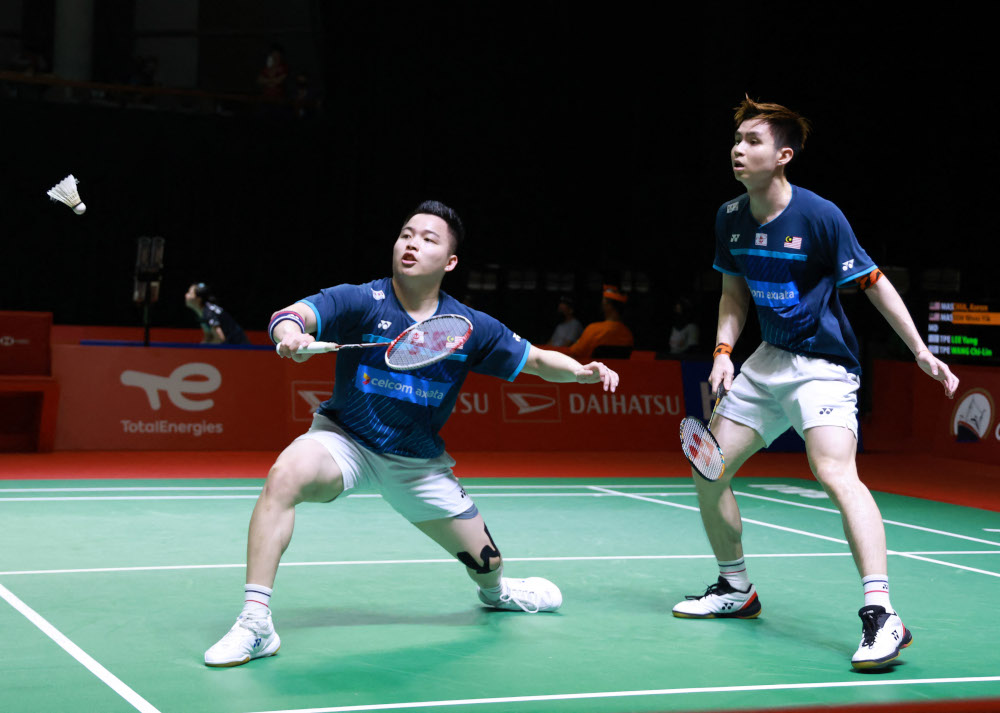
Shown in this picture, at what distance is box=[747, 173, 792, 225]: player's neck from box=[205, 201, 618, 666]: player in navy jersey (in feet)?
3.08

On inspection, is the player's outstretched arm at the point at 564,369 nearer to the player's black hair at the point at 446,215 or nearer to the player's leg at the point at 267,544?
the player's black hair at the point at 446,215

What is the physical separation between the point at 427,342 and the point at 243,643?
3.85 feet

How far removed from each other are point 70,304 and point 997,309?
12816 mm

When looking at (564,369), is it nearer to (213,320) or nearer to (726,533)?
(726,533)

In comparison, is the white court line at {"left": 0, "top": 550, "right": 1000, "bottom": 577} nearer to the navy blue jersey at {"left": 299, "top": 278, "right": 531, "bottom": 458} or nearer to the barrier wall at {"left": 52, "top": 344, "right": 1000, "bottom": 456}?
the navy blue jersey at {"left": 299, "top": 278, "right": 531, "bottom": 458}

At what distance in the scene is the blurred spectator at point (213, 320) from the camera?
13102mm

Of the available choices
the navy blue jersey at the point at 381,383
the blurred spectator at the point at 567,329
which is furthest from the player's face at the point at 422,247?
the blurred spectator at the point at 567,329

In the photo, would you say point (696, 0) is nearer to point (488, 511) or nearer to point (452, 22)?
point (452, 22)

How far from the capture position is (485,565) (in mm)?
4426

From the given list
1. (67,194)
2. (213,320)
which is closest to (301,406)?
(213,320)

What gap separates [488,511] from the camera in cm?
781

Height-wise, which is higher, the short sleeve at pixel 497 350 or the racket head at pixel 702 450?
the short sleeve at pixel 497 350

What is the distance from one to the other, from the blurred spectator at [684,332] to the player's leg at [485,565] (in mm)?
10682

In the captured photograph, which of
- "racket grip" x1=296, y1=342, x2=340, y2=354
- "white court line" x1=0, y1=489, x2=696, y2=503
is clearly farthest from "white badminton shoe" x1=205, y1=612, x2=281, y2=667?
Answer: "white court line" x1=0, y1=489, x2=696, y2=503
